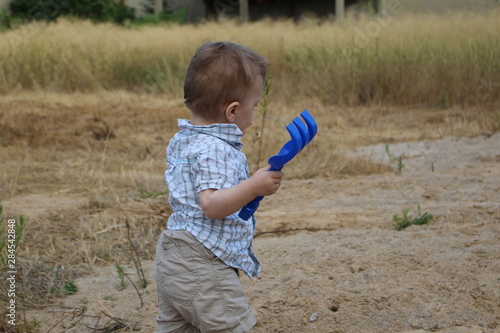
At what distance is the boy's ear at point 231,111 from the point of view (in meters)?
1.94

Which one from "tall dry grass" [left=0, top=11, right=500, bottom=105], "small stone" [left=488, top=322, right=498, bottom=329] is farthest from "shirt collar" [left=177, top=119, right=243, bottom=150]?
"tall dry grass" [left=0, top=11, right=500, bottom=105]

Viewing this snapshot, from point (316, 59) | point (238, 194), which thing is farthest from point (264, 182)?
point (316, 59)

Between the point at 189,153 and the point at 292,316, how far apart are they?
102 cm

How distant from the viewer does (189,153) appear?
6.30 feet

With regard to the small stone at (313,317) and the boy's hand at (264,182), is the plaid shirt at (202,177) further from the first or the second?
the small stone at (313,317)

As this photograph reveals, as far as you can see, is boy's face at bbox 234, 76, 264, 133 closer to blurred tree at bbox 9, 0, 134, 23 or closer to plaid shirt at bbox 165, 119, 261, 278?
plaid shirt at bbox 165, 119, 261, 278

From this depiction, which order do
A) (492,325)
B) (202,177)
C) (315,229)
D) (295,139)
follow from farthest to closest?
(315,229) < (492,325) < (202,177) < (295,139)

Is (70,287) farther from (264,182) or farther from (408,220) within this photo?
(408,220)

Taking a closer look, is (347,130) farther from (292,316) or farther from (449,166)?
(292,316)

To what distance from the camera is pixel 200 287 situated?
6.31ft

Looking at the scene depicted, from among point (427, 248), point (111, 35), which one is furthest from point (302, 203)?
point (111, 35)

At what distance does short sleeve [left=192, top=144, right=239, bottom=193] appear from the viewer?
72.2 inches

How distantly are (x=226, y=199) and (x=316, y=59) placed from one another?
317 inches

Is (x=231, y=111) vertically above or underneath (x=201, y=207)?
above
